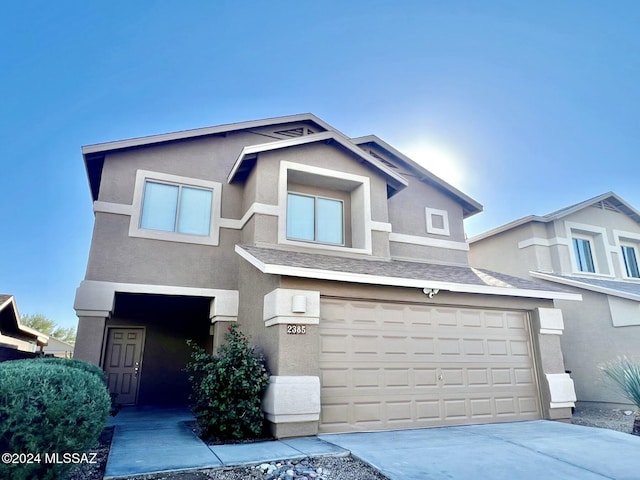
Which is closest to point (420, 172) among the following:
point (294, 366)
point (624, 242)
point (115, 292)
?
point (294, 366)

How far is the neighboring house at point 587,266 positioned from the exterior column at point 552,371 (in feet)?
11.7

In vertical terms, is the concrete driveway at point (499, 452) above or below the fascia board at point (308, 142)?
below

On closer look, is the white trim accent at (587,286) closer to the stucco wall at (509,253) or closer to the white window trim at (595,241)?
the stucco wall at (509,253)

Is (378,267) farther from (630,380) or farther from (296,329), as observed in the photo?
(630,380)

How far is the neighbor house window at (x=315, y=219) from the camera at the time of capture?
10.6m

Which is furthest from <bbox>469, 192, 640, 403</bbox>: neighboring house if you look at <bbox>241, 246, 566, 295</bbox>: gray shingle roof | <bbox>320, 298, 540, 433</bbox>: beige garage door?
<bbox>320, 298, 540, 433</bbox>: beige garage door

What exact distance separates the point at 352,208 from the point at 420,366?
4697 mm

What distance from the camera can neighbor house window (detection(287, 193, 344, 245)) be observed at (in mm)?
10609

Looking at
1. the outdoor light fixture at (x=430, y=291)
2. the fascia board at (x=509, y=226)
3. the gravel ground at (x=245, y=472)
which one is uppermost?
the fascia board at (x=509, y=226)

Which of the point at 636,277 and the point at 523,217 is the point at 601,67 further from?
the point at 636,277

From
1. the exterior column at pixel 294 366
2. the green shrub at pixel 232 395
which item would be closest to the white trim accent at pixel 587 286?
the exterior column at pixel 294 366

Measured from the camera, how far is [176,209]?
1066cm

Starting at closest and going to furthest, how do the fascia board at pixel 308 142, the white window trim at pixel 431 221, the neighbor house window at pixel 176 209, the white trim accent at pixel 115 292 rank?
the white trim accent at pixel 115 292 → the fascia board at pixel 308 142 → the neighbor house window at pixel 176 209 → the white window trim at pixel 431 221

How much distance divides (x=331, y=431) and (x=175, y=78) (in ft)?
43.3
